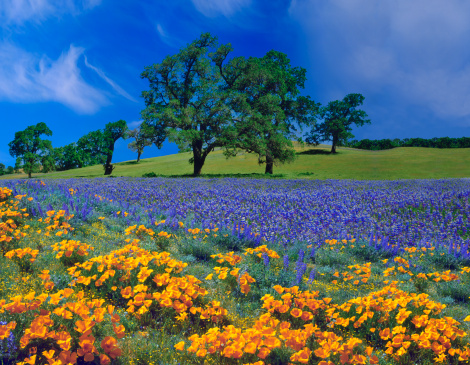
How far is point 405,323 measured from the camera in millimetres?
3949

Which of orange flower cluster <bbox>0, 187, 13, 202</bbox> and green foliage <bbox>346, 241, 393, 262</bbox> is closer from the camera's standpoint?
green foliage <bbox>346, 241, 393, 262</bbox>

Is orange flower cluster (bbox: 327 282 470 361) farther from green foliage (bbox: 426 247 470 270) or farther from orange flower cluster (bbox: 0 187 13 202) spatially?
orange flower cluster (bbox: 0 187 13 202)

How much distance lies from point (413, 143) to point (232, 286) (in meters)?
130

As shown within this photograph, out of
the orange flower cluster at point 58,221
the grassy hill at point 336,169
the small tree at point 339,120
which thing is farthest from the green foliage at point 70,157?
the orange flower cluster at point 58,221

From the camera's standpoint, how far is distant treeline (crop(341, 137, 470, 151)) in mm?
103875

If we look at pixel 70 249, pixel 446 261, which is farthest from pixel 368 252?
pixel 70 249

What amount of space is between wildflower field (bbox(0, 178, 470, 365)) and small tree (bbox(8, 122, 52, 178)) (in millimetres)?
49606

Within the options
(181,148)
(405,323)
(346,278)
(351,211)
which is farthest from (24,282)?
(181,148)

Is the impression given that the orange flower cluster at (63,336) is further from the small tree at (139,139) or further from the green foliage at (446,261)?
the small tree at (139,139)

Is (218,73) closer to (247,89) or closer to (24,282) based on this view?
(247,89)

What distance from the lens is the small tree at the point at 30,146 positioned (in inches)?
2051

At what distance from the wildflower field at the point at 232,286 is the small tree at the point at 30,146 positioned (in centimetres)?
4961

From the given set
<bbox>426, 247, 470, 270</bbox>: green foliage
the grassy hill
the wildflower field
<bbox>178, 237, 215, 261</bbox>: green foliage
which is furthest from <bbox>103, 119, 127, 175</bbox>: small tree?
<bbox>426, 247, 470, 270</bbox>: green foliage

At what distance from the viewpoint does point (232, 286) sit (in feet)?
15.6
